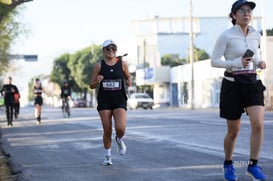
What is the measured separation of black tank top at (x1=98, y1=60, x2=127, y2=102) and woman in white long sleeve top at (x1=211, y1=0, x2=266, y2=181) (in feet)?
8.28

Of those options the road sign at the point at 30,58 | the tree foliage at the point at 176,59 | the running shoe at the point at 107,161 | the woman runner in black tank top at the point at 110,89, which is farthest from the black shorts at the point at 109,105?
the tree foliage at the point at 176,59

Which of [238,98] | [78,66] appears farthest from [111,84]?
[78,66]

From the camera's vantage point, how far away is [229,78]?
679 centimetres

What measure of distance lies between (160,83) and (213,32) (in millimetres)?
33420

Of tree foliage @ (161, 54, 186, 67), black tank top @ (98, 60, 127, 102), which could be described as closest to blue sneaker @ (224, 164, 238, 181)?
black tank top @ (98, 60, 127, 102)

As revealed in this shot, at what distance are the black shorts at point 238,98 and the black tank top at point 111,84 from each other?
2554mm

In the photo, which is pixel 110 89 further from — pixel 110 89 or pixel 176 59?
pixel 176 59

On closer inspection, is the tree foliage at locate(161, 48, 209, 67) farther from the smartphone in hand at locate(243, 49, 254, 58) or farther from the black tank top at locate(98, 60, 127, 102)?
the smartphone in hand at locate(243, 49, 254, 58)

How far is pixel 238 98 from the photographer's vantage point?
6.72 m

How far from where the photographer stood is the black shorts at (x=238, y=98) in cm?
666

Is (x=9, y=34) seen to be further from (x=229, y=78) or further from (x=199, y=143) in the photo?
(x=229, y=78)

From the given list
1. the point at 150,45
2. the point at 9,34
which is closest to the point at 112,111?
the point at 9,34

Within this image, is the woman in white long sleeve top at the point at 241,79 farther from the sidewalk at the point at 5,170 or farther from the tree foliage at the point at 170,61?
the tree foliage at the point at 170,61

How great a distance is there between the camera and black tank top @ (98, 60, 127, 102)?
29.7 ft
